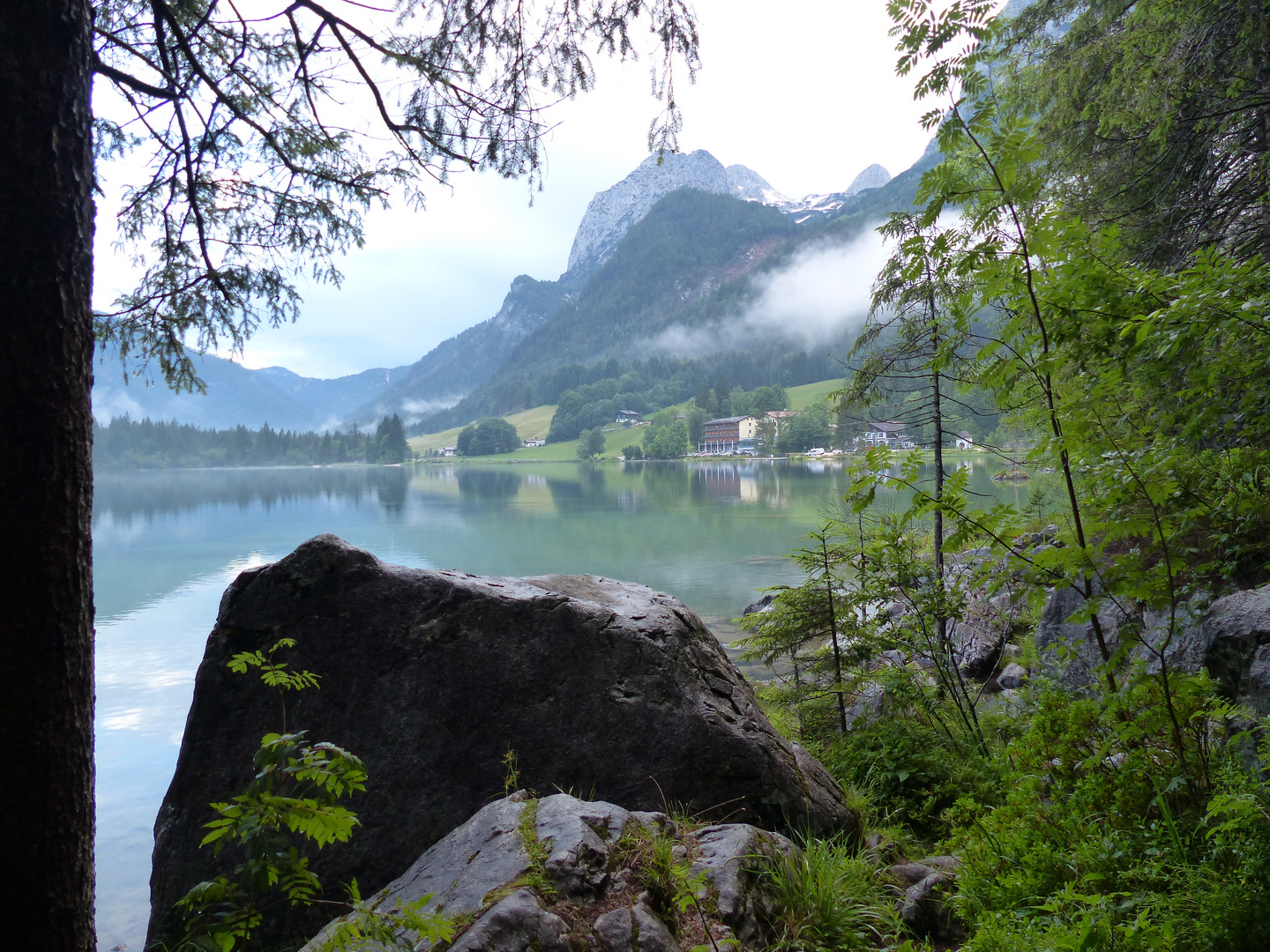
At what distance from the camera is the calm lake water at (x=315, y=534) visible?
988 centimetres

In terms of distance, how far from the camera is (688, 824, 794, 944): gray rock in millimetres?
2684

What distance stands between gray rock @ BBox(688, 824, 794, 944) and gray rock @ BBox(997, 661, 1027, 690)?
253 inches

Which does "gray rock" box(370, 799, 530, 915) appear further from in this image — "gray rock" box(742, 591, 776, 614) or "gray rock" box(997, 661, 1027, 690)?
"gray rock" box(742, 591, 776, 614)

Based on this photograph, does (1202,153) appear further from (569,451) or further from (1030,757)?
(569,451)

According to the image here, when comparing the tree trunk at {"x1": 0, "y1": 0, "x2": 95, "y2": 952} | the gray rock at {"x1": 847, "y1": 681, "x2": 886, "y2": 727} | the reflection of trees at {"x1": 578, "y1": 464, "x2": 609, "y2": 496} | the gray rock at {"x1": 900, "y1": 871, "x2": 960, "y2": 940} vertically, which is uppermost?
the tree trunk at {"x1": 0, "y1": 0, "x2": 95, "y2": 952}

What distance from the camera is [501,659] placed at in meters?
4.52

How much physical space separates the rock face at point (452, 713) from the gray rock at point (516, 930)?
1.85 meters

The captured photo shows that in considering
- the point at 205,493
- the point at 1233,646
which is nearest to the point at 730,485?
the point at 205,493

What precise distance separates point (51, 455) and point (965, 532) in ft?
11.9

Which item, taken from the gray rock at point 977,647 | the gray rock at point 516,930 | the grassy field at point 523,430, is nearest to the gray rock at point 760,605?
the gray rock at point 977,647

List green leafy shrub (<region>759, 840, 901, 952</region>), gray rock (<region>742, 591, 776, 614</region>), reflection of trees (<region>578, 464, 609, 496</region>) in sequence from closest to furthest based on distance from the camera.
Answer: green leafy shrub (<region>759, 840, 901, 952</region>)
gray rock (<region>742, 591, 776, 614</region>)
reflection of trees (<region>578, 464, 609, 496</region>)

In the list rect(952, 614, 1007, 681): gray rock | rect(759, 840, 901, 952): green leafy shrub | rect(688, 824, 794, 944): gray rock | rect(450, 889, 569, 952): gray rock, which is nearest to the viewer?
rect(450, 889, 569, 952): gray rock

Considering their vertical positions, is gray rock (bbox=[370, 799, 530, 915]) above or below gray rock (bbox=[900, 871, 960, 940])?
above

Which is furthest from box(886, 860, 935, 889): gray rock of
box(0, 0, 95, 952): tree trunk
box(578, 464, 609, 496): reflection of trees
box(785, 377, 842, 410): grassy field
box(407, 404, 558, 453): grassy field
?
box(407, 404, 558, 453): grassy field
